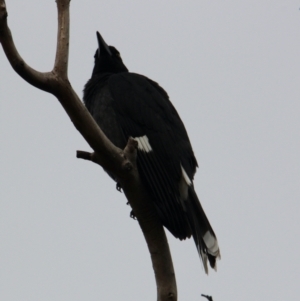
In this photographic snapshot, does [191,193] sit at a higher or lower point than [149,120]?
lower

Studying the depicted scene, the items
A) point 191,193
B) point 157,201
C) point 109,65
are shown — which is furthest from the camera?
point 109,65

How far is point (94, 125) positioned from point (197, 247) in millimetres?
1303

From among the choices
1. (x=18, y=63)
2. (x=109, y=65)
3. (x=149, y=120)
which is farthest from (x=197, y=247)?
(x=109, y=65)

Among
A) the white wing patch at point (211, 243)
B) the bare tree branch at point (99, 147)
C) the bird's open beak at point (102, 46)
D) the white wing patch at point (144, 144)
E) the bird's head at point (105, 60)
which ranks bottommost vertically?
the white wing patch at point (211, 243)

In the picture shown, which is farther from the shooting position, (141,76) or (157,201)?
(141,76)

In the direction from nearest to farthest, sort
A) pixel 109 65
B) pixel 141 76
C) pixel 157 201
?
pixel 157 201
pixel 141 76
pixel 109 65

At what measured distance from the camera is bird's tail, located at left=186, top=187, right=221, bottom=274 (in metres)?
4.24

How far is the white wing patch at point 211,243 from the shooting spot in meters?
4.23

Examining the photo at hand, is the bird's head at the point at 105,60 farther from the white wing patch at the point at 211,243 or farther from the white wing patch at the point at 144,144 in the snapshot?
the white wing patch at the point at 211,243

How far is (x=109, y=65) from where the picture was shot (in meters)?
6.23

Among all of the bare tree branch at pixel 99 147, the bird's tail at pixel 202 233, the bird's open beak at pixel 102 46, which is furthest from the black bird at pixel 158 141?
the bird's open beak at pixel 102 46

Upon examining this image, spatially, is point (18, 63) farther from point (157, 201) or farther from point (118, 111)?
point (118, 111)

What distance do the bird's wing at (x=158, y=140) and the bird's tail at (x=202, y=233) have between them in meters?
0.07

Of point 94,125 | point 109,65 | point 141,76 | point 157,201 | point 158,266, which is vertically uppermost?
point 109,65
